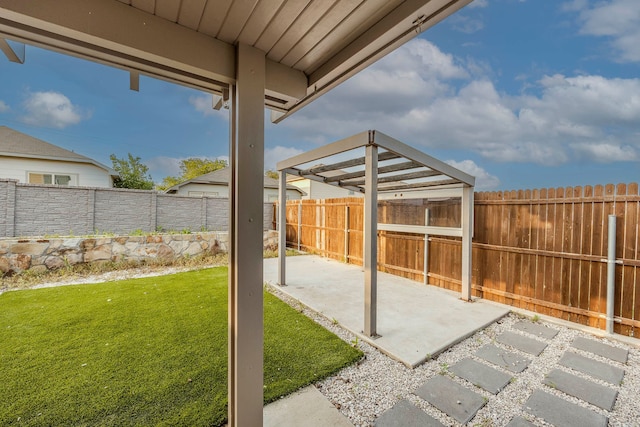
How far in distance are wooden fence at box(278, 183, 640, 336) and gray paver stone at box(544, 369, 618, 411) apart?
1.68 metres

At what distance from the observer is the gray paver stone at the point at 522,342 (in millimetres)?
3150

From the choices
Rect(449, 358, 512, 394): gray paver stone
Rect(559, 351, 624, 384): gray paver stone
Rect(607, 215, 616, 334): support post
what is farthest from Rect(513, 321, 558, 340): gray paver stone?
Rect(449, 358, 512, 394): gray paver stone

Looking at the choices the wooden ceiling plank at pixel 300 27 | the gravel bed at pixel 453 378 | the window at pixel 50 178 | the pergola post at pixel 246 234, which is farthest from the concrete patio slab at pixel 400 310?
the window at pixel 50 178

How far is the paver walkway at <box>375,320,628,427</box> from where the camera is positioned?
83.4 inches

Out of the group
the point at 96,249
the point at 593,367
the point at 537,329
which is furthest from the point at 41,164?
the point at 593,367

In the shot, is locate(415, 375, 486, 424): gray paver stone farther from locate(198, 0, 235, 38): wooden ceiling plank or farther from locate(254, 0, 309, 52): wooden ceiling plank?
locate(198, 0, 235, 38): wooden ceiling plank

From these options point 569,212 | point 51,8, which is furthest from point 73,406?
point 569,212

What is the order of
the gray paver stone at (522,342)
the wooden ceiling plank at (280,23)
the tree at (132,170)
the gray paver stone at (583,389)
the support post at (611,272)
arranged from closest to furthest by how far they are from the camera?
the wooden ceiling plank at (280,23)
the gray paver stone at (583,389)
the gray paver stone at (522,342)
the support post at (611,272)
the tree at (132,170)

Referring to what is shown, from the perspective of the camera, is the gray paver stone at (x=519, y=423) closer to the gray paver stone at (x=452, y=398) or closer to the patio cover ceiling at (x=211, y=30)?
the gray paver stone at (x=452, y=398)

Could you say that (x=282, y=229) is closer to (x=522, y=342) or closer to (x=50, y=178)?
(x=522, y=342)

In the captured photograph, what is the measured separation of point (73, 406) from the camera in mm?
2102

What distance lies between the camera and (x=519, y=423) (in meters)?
2.07

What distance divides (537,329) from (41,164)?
48.2 ft

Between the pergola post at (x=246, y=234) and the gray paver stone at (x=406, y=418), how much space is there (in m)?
1.06
